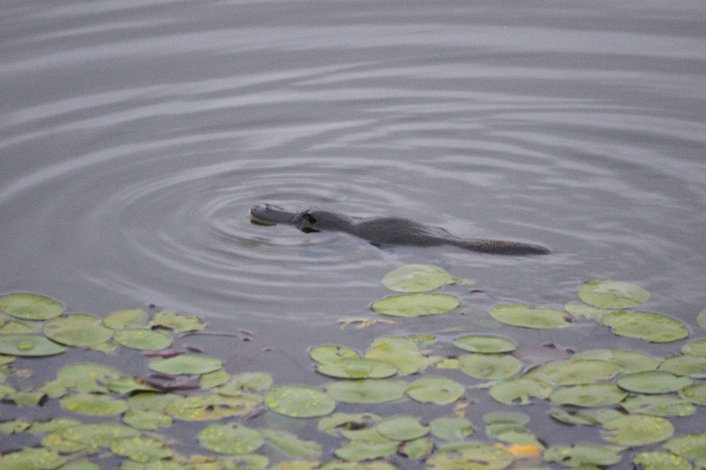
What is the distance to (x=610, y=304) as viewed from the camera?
6.26 m

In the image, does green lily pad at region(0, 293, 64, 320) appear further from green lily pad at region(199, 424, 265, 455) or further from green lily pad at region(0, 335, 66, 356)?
green lily pad at region(199, 424, 265, 455)

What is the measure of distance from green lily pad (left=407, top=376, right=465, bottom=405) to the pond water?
0.65m

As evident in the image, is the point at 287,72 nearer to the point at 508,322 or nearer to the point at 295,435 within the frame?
the point at 508,322

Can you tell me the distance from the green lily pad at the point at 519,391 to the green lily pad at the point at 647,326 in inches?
29.1

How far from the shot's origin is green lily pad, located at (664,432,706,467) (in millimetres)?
4906

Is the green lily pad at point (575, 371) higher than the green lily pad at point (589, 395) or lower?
higher

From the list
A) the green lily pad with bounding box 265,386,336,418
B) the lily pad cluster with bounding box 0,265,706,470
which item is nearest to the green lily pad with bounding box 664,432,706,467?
the lily pad cluster with bounding box 0,265,706,470

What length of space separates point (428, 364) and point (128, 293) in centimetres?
204

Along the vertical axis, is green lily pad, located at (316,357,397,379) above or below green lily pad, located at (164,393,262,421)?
above

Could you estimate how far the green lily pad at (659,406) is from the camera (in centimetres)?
523

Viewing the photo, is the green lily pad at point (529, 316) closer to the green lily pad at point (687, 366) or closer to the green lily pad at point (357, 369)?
the green lily pad at point (687, 366)

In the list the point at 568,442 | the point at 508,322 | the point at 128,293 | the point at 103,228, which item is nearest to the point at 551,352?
the point at 508,322

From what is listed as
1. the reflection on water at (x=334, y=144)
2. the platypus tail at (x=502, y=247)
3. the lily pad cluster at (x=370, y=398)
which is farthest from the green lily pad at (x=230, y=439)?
the platypus tail at (x=502, y=247)

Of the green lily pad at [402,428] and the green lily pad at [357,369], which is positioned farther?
the green lily pad at [357,369]
